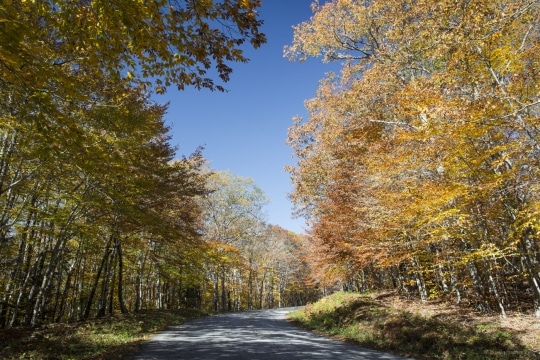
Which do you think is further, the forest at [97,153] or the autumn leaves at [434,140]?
the autumn leaves at [434,140]

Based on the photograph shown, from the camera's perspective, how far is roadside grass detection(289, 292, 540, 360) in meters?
7.87

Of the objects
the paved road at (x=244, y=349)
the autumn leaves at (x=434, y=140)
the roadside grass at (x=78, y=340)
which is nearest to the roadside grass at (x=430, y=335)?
the paved road at (x=244, y=349)

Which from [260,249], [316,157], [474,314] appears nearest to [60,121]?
[474,314]

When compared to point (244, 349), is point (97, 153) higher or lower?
higher

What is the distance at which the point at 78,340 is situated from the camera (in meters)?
9.16

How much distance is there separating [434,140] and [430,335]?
5792 mm

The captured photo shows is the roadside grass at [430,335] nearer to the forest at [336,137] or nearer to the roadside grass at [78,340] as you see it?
the forest at [336,137]

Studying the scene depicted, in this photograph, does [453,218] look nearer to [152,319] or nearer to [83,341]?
[83,341]

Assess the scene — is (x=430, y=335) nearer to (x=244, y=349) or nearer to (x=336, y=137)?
(x=244, y=349)

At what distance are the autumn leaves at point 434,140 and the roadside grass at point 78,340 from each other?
9049 millimetres

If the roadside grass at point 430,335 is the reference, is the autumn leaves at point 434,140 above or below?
above

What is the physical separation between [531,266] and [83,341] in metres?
14.0

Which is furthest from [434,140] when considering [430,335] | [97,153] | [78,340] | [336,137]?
[78,340]

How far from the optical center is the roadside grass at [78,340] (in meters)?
7.59
